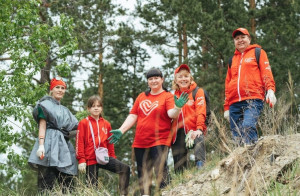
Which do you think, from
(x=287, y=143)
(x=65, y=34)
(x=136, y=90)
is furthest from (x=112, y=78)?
(x=287, y=143)

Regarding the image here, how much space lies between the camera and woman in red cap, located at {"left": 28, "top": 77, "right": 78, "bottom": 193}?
5.22 metres

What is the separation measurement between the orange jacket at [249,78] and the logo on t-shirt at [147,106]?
0.88m

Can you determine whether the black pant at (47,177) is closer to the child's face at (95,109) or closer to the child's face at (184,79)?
the child's face at (95,109)

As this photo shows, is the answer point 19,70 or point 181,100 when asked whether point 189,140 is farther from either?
point 19,70

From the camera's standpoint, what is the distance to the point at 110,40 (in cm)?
1706

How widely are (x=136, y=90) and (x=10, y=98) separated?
1287cm

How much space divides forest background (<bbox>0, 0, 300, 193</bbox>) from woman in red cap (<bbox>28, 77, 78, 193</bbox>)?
79cm

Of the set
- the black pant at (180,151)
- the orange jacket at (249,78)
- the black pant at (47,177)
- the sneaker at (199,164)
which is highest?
the orange jacket at (249,78)

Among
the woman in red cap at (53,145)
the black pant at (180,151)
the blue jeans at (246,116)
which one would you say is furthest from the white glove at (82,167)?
the blue jeans at (246,116)

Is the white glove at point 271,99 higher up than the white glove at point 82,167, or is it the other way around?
the white glove at point 271,99

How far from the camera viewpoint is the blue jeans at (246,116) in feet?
14.6

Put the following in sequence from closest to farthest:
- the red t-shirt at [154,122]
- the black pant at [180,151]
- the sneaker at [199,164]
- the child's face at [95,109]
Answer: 1. the sneaker at [199,164]
2. the red t-shirt at [154,122]
3. the black pant at [180,151]
4. the child's face at [95,109]

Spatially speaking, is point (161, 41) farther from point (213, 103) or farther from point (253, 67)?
point (253, 67)

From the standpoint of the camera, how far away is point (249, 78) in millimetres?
4941
